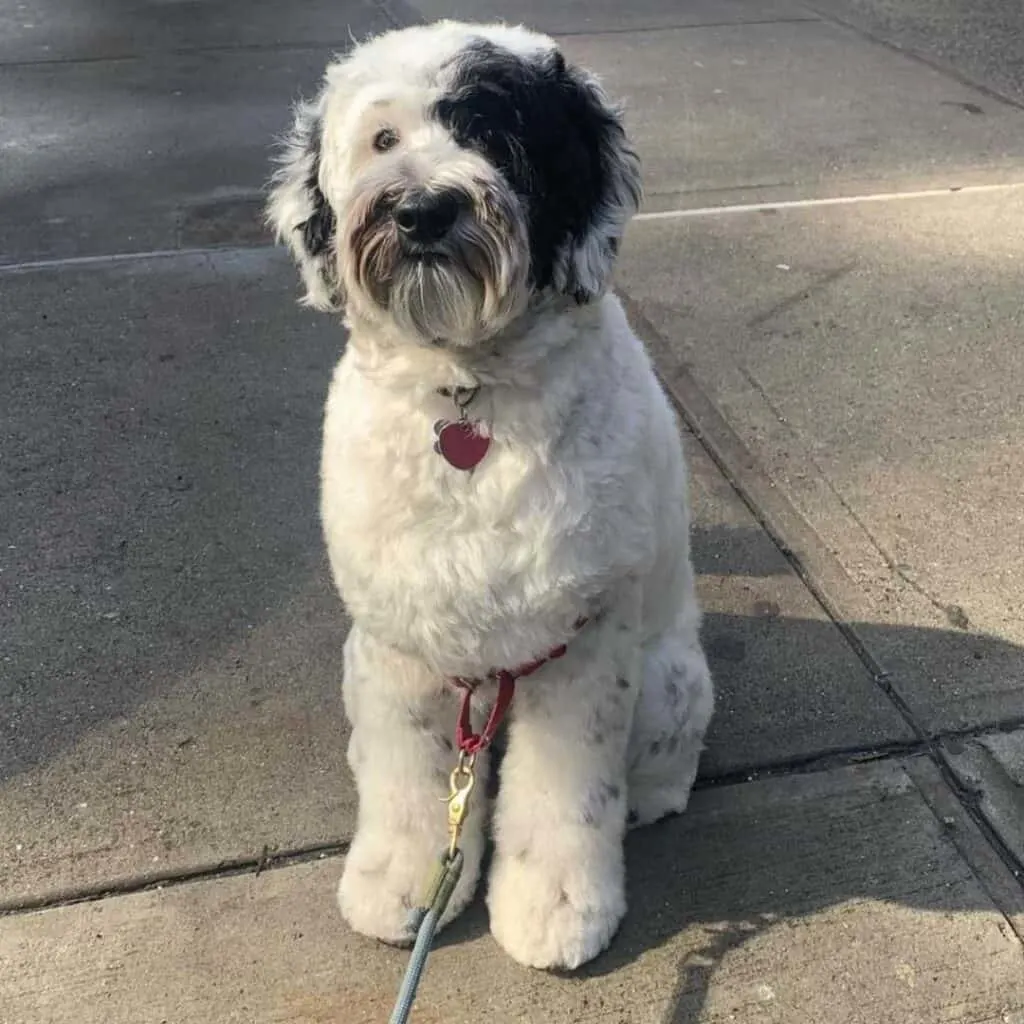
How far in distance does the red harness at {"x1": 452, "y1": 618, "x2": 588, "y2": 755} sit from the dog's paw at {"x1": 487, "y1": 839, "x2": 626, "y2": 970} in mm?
313

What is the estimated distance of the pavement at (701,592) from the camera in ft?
8.27

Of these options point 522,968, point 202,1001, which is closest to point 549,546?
point 522,968

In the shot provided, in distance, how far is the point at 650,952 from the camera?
2553 mm

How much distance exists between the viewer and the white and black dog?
2004 millimetres

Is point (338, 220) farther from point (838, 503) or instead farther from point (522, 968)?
point (838, 503)

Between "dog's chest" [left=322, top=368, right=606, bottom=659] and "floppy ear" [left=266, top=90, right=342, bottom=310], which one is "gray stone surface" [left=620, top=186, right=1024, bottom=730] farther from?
"floppy ear" [left=266, top=90, right=342, bottom=310]

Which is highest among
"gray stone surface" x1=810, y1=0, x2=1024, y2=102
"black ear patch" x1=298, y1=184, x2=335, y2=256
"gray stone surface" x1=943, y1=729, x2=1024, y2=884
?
"black ear patch" x1=298, y1=184, x2=335, y2=256

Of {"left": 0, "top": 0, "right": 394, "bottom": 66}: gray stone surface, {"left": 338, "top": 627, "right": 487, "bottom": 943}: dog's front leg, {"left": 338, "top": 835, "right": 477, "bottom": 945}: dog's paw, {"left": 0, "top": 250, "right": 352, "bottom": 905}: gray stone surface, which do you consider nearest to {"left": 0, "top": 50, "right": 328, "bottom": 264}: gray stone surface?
{"left": 0, "top": 0, "right": 394, "bottom": 66}: gray stone surface

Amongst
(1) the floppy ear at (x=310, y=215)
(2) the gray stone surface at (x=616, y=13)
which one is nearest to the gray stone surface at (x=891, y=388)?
→ (1) the floppy ear at (x=310, y=215)

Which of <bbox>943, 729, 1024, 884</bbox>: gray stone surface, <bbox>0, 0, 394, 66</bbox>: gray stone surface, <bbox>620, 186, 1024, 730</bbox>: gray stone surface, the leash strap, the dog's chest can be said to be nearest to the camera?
the dog's chest

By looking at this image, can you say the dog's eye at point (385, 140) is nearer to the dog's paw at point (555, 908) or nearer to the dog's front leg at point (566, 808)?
the dog's front leg at point (566, 808)

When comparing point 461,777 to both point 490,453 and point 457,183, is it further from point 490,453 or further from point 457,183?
point 457,183

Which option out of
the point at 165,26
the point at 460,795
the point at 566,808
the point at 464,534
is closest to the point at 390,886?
the point at 460,795

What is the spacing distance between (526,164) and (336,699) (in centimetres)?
166
